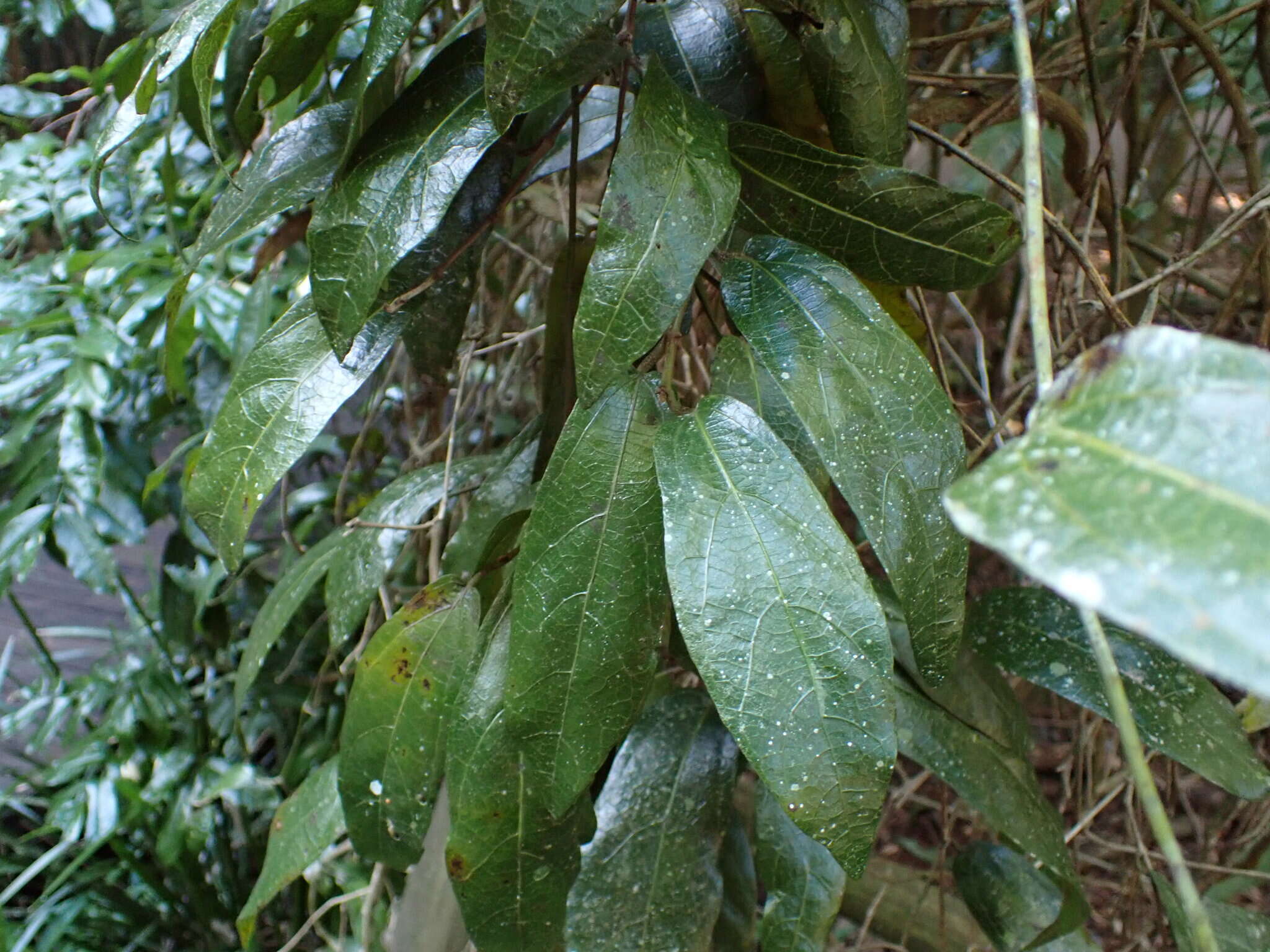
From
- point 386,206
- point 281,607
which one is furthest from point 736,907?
point 386,206

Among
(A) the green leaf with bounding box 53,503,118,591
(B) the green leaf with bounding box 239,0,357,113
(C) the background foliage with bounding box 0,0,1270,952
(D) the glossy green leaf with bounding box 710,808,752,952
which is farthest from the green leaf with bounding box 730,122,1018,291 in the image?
(A) the green leaf with bounding box 53,503,118,591

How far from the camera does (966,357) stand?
164cm

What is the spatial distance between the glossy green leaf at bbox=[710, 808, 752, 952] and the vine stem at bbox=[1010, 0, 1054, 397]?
0.49 m

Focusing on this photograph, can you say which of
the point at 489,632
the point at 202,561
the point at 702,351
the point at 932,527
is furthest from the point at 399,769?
the point at 202,561

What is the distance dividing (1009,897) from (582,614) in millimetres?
479

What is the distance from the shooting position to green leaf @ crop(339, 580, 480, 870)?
537 millimetres

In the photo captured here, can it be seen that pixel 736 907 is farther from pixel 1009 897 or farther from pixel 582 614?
pixel 582 614

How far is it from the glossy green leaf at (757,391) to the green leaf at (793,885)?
0.22 metres

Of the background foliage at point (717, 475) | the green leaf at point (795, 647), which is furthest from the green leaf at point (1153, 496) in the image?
the green leaf at point (795, 647)

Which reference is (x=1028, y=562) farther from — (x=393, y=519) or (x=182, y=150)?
(x=182, y=150)

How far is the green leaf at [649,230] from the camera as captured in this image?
1.32 feet

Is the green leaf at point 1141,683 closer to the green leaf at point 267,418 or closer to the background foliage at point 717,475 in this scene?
the background foliage at point 717,475

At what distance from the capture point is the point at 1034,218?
292 millimetres

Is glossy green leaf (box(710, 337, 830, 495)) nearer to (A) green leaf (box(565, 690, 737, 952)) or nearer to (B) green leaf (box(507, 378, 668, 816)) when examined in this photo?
(B) green leaf (box(507, 378, 668, 816))
